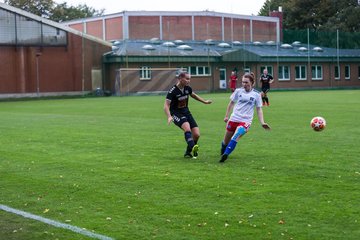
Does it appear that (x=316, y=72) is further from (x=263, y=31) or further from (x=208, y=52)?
(x=208, y=52)

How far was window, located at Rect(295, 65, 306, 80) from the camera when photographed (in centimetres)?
7056

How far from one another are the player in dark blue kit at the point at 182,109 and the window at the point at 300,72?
59499 millimetres

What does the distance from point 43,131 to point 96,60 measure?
41184 mm

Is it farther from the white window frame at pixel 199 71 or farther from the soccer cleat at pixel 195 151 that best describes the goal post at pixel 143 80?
the soccer cleat at pixel 195 151

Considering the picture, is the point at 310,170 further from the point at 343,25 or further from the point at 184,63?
the point at 343,25

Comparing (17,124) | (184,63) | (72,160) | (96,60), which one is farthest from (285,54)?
(72,160)

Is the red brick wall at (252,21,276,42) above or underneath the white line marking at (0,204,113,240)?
above

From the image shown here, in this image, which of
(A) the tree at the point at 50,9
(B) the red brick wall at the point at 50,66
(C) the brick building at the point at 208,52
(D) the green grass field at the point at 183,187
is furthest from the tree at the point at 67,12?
(D) the green grass field at the point at 183,187

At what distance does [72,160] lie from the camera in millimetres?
12164

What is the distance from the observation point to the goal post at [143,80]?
58.1 m

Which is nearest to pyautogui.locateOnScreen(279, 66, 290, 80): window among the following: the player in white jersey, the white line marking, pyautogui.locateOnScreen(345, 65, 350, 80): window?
pyautogui.locateOnScreen(345, 65, 350, 80): window

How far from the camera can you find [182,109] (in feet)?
41.2

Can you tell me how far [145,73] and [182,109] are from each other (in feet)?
155

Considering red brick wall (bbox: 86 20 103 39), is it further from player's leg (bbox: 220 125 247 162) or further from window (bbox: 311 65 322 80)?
player's leg (bbox: 220 125 247 162)
